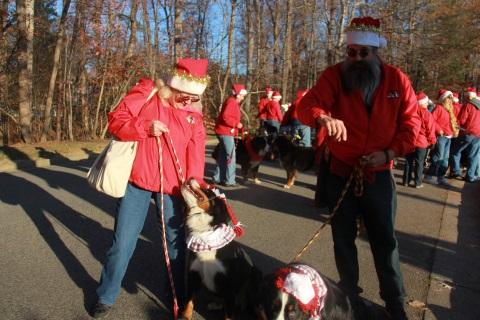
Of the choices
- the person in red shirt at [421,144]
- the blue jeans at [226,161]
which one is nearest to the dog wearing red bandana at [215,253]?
the blue jeans at [226,161]

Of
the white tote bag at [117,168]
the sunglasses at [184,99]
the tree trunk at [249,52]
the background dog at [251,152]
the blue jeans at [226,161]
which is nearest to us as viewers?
the white tote bag at [117,168]

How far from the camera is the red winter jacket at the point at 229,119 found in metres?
8.27

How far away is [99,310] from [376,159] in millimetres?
2433

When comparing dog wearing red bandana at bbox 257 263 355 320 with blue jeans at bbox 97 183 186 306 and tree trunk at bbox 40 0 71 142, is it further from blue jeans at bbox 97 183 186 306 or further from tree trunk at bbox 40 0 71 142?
tree trunk at bbox 40 0 71 142

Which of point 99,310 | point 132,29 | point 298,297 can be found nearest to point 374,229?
point 298,297

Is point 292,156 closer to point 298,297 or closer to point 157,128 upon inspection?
point 157,128

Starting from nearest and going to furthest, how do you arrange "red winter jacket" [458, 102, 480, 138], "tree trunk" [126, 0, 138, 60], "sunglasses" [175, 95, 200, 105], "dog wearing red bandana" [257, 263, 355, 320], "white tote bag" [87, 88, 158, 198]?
"dog wearing red bandana" [257, 263, 355, 320]
"white tote bag" [87, 88, 158, 198]
"sunglasses" [175, 95, 200, 105]
"red winter jacket" [458, 102, 480, 138]
"tree trunk" [126, 0, 138, 60]

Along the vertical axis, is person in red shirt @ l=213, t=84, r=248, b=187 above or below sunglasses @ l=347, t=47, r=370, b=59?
below

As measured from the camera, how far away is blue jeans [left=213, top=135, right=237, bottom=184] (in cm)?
846

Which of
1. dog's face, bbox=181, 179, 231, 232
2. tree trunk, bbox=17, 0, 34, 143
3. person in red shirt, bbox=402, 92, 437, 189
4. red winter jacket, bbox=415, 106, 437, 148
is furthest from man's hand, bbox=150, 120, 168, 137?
tree trunk, bbox=17, 0, 34, 143

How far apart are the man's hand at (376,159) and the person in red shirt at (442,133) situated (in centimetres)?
727

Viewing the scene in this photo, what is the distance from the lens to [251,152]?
30.1 ft

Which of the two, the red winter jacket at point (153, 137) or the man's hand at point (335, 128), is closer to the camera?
the man's hand at point (335, 128)

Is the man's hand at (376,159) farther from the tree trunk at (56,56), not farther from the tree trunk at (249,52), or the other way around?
the tree trunk at (249,52)
